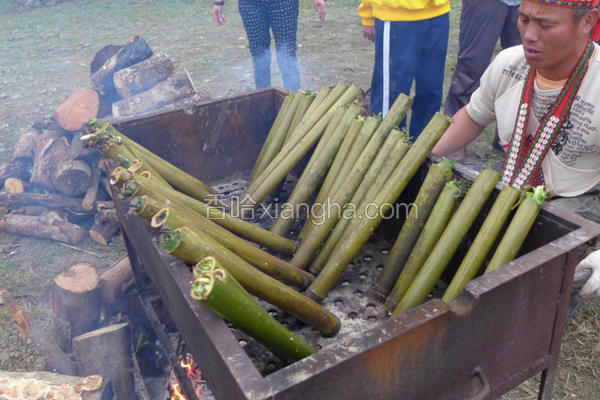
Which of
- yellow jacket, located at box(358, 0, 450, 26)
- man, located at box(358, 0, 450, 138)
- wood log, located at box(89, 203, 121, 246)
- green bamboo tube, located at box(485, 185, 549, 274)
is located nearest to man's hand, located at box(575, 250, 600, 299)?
green bamboo tube, located at box(485, 185, 549, 274)

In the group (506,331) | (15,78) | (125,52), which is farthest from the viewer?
(15,78)

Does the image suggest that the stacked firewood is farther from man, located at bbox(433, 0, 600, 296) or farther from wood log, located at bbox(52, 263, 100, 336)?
man, located at bbox(433, 0, 600, 296)

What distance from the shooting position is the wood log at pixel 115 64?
16.1 ft

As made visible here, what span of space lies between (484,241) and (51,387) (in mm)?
1887

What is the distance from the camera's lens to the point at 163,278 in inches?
70.1

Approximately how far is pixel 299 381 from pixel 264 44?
4.60 m

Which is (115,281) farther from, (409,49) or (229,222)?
(409,49)

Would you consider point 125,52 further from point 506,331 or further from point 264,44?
point 506,331

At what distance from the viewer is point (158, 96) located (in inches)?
182

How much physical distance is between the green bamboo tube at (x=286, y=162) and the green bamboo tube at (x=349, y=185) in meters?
0.26

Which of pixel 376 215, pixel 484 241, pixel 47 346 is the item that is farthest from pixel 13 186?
pixel 484 241

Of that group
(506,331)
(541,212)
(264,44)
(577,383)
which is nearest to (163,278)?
(506,331)

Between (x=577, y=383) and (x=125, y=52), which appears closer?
(x=577, y=383)

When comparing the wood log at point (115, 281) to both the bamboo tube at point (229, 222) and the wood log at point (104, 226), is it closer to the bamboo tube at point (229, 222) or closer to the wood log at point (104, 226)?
the wood log at point (104, 226)
